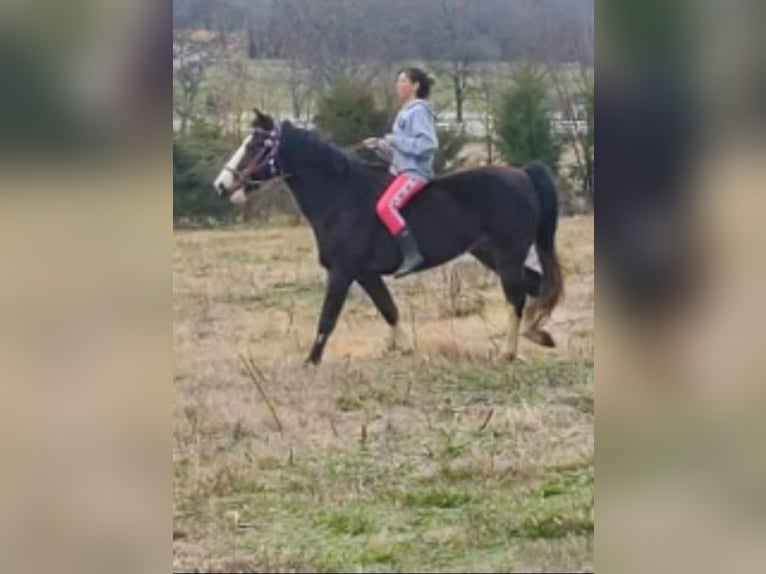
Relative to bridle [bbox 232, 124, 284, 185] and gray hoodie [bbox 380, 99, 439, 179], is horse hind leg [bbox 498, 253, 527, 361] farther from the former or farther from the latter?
bridle [bbox 232, 124, 284, 185]

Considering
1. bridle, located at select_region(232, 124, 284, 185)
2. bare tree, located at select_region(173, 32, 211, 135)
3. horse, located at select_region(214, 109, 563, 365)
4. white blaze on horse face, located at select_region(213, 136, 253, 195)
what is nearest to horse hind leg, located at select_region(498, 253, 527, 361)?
horse, located at select_region(214, 109, 563, 365)

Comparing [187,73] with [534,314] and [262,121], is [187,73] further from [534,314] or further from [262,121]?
[534,314]

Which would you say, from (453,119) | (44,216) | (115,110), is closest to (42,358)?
(44,216)

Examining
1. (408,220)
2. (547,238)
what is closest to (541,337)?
(547,238)

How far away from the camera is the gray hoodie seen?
12.9 ft

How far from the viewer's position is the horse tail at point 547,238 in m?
3.98

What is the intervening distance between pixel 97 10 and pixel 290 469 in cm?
156

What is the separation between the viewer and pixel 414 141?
397 centimetres

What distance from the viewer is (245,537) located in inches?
155

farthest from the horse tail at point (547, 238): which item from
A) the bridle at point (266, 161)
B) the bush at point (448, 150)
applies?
the bridle at point (266, 161)

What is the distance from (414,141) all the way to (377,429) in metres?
0.90

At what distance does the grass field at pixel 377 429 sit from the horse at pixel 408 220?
0.04 metres

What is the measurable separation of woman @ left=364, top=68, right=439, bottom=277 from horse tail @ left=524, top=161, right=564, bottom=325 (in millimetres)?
327

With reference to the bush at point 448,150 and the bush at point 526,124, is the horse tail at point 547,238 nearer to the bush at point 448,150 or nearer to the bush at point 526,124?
the bush at point 526,124
